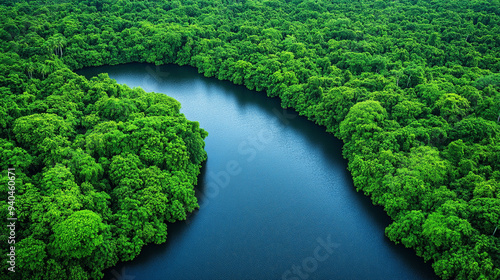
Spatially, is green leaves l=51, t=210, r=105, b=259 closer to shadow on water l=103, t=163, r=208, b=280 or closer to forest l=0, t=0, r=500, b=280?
forest l=0, t=0, r=500, b=280

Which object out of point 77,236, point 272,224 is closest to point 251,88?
point 272,224

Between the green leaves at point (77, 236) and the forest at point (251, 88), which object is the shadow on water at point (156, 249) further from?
the green leaves at point (77, 236)

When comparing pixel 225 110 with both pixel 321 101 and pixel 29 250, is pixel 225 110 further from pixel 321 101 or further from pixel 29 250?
pixel 29 250

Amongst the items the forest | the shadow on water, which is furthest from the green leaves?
the shadow on water

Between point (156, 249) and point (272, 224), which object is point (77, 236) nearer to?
point (156, 249)

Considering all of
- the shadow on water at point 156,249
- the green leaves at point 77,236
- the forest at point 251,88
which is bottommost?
the shadow on water at point 156,249

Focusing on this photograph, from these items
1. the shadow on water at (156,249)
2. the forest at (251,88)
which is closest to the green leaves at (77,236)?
the forest at (251,88)
